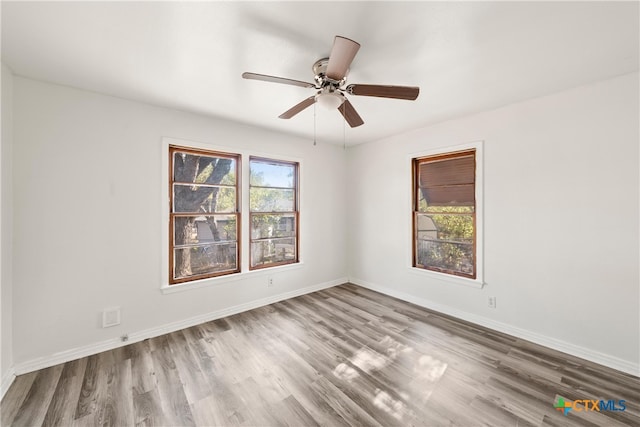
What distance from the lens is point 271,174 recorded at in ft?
13.2

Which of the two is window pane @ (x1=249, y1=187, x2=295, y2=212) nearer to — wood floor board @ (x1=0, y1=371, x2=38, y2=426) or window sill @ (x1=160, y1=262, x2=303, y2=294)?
window sill @ (x1=160, y1=262, x2=303, y2=294)

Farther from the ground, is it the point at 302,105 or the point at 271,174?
the point at 302,105

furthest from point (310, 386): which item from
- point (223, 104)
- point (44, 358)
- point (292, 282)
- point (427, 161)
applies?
point (427, 161)

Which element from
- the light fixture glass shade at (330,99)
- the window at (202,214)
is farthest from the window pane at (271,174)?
the light fixture glass shade at (330,99)

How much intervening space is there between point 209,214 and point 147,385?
188cm

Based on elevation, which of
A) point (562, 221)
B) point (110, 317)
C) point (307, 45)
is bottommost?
point (110, 317)

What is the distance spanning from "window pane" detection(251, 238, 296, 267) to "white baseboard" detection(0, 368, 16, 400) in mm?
2341

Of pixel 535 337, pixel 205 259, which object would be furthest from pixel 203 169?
pixel 535 337

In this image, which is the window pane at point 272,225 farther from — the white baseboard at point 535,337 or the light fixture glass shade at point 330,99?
the light fixture glass shade at point 330,99

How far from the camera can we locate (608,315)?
7.79 feet

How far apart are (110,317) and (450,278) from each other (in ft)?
13.1

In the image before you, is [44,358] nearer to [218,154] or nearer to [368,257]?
[218,154]

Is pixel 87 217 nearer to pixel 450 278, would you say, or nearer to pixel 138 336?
pixel 138 336

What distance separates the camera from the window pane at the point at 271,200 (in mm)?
3820
